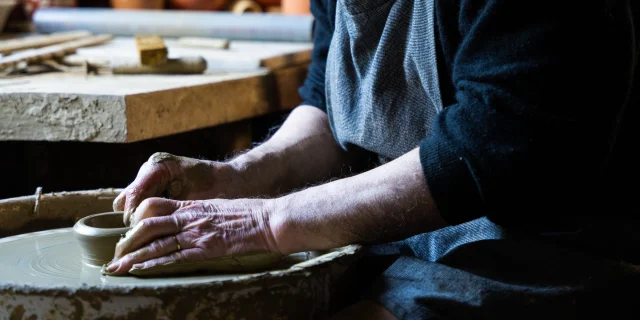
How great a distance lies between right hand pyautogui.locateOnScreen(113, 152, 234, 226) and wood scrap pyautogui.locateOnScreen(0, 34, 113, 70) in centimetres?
122

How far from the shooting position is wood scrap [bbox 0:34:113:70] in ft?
8.55

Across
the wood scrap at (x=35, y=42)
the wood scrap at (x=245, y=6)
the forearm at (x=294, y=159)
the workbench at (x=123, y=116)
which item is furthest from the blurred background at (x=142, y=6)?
the forearm at (x=294, y=159)

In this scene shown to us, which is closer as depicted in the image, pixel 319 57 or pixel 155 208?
pixel 155 208

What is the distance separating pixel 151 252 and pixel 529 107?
0.62 metres

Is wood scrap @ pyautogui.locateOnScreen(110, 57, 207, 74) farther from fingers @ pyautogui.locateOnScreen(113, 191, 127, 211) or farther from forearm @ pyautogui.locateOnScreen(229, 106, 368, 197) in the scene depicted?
fingers @ pyautogui.locateOnScreen(113, 191, 127, 211)

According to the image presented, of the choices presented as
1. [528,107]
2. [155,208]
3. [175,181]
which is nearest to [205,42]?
[175,181]

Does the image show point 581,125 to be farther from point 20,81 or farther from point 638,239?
point 20,81

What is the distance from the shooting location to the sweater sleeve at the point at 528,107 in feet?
4.07

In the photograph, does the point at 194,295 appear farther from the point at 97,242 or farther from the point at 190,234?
the point at 97,242

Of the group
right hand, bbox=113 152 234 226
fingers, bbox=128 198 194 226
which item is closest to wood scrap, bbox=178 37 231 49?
right hand, bbox=113 152 234 226

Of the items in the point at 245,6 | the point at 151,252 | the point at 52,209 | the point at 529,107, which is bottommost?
the point at 245,6

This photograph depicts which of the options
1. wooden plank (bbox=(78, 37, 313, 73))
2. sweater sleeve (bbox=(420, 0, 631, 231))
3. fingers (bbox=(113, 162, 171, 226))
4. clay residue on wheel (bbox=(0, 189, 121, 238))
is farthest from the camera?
wooden plank (bbox=(78, 37, 313, 73))

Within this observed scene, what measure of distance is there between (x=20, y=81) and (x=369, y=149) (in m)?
1.20

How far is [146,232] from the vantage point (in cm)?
128
